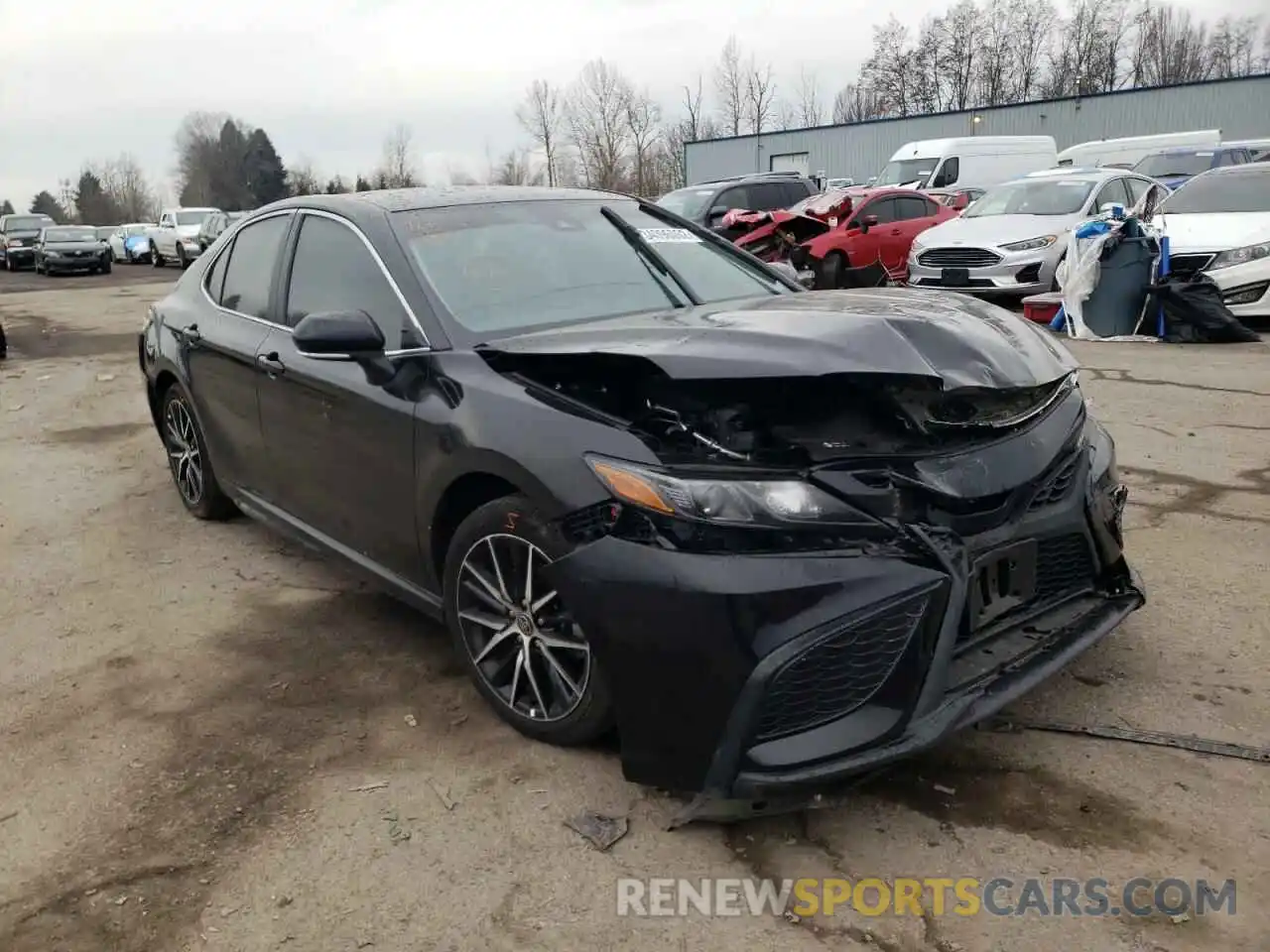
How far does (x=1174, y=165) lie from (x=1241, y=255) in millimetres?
10541

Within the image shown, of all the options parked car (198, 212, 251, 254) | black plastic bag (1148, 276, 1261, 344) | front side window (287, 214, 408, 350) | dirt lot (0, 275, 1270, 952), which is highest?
parked car (198, 212, 251, 254)

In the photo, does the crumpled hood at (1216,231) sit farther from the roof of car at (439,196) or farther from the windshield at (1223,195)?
the roof of car at (439,196)

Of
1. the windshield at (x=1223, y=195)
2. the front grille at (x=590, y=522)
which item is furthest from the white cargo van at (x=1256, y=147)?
the front grille at (x=590, y=522)

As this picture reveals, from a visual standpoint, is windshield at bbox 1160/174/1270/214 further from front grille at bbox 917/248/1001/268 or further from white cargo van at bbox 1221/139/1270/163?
white cargo van at bbox 1221/139/1270/163

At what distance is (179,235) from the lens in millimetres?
31172

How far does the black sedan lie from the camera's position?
238cm

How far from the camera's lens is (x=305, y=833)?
271cm

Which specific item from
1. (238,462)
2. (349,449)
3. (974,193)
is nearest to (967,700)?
(349,449)

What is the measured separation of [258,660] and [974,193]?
66.8 ft

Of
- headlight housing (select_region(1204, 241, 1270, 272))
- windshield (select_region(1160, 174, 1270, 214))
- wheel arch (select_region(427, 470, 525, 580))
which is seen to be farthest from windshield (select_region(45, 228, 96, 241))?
wheel arch (select_region(427, 470, 525, 580))

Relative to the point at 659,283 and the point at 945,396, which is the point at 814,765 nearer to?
the point at 945,396

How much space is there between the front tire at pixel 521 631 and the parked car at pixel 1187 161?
19.0m

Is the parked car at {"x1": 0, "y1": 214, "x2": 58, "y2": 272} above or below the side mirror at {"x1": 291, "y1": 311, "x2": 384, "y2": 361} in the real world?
above

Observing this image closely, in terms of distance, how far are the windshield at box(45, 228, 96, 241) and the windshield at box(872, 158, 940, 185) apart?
23.2 metres
